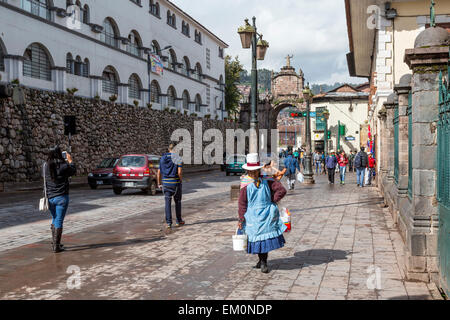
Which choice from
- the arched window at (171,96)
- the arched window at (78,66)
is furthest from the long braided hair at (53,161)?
the arched window at (171,96)

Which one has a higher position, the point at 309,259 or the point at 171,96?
the point at 171,96

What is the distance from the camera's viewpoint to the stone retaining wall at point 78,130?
22.0 m

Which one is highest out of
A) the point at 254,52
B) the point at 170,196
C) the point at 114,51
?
the point at 114,51

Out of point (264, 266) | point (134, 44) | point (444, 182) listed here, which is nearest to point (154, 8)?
point (134, 44)

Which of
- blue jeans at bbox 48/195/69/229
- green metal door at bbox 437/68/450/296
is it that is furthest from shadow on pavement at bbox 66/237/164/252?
green metal door at bbox 437/68/450/296

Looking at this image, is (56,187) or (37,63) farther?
(37,63)

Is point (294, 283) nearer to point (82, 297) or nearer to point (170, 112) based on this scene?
point (82, 297)

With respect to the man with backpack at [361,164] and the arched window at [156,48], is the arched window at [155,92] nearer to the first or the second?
the arched window at [156,48]

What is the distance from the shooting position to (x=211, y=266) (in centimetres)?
689

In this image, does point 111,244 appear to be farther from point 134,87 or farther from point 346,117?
point 346,117

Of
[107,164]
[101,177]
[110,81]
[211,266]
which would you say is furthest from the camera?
[110,81]

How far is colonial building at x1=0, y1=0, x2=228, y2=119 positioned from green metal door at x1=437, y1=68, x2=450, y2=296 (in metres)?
21.2

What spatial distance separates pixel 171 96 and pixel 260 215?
128ft
